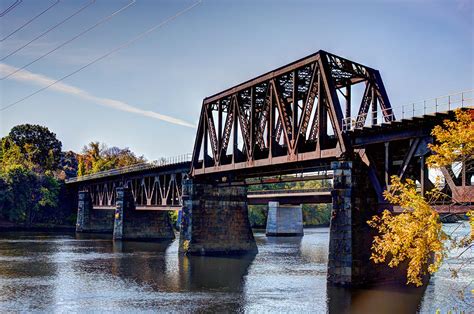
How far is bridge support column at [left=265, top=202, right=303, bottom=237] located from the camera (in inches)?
4163

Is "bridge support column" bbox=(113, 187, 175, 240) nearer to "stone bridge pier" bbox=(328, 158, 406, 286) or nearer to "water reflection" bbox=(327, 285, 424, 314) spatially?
"stone bridge pier" bbox=(328, 158, 406, 286)

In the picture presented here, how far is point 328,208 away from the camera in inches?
5714

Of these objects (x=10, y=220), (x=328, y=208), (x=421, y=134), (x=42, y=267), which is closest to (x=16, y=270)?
(x=42, y=267)

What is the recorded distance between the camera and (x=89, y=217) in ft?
352

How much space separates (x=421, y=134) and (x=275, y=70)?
16745 mm

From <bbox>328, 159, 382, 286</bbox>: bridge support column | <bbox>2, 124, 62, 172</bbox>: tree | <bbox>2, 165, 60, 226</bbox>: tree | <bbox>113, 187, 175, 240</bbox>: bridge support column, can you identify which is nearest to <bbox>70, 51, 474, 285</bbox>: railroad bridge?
<bbox>328, 159, 382, 286</bbox>: bridge support column

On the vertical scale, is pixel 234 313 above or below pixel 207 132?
below

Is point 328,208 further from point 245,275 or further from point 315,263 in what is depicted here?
point 245,275

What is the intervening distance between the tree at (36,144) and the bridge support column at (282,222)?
6469 centimetres

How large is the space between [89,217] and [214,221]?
178 ft

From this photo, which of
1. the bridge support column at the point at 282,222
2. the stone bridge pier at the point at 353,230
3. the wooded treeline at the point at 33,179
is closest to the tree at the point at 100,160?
the wooded treeline at the point at 33,179

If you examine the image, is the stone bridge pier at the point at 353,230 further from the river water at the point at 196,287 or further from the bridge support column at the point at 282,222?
the bridge support column at the point at 282,222

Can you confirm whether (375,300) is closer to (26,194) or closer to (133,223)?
(133,223)

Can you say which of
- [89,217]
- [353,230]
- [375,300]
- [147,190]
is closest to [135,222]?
[147,190]
